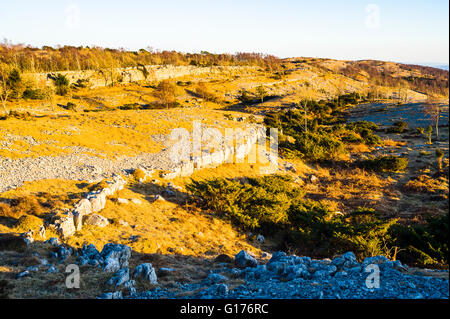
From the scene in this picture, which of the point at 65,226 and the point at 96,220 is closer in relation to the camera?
the point at 65,226

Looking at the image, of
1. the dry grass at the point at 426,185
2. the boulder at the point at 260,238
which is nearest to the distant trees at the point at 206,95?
the dry grass at the point at 426,185

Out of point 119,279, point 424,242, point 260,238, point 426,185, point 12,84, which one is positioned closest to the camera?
point 119,279

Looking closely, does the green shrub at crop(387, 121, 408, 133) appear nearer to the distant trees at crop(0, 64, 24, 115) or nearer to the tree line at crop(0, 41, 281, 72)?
the distant trees at crop(0, 64, 24, 115)

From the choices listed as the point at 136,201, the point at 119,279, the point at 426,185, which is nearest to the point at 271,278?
the point at 119,279

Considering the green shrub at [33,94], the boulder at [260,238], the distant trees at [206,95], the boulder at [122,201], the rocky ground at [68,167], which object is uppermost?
the distant trees at [206,95]

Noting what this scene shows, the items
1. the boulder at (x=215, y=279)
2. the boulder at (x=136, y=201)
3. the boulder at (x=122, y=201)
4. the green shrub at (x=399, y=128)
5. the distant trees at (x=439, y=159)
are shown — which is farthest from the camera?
the green shrub at (x=399, y=128)

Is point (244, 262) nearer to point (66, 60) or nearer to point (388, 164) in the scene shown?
point (388, 164)

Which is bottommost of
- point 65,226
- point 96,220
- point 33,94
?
point 96,220

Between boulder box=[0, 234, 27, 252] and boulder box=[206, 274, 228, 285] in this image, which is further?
boulder box=[0, 234, 27, 252]

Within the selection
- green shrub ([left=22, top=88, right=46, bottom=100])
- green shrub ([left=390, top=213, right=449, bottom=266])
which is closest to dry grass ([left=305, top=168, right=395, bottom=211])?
green shrub ([left=390, top=213, right=449, bottom=266])

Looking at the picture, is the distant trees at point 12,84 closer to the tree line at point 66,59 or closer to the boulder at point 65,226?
the tree line at point 66,59

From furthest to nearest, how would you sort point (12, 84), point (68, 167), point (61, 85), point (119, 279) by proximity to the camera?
point (61, 85), point (12, 84), point (68, 167), point (119, 279)
